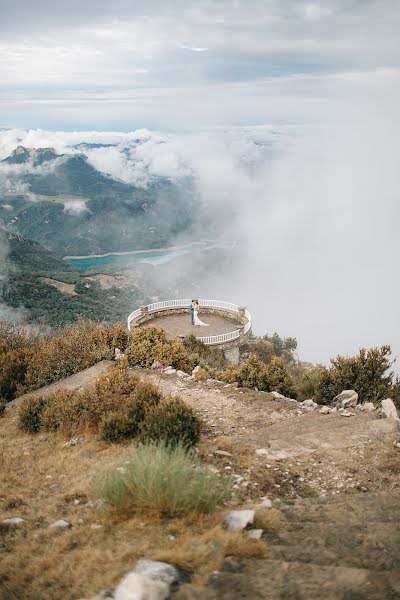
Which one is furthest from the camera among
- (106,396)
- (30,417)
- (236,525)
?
(30,417)

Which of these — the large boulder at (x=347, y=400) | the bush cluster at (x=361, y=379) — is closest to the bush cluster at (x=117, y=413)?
the large boulder at (x=347, y=400)

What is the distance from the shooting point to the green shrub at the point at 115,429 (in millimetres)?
8203

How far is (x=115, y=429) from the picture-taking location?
8.22 meters

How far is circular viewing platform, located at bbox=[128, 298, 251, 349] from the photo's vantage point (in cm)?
2284

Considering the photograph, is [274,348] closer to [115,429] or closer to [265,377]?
[265,377]

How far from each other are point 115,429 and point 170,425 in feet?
3.64

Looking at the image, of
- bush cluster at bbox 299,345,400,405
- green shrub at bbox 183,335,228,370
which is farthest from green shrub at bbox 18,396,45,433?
green shrub at bbox 183,335,228,370

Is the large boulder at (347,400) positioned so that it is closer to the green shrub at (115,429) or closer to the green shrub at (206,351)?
the green shrub at (115,429)

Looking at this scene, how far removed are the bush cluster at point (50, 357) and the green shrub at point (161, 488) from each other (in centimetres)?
944

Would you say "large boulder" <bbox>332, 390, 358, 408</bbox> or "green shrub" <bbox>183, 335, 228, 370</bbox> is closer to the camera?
"large boulder" <bbox>332, 390, 358, 408</bbox>

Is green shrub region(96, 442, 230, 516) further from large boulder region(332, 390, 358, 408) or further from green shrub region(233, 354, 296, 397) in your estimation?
green shrub region(233, 354, 296, 397)

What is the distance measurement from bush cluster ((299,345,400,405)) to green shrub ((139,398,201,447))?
6.11 metres

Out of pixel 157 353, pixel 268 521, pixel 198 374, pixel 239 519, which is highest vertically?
pixel 239 519

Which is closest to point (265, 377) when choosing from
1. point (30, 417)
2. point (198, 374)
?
point (198, 374)
